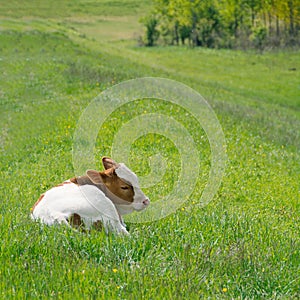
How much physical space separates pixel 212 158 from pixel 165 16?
76.1m

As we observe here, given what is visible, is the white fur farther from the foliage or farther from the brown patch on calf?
the foliage

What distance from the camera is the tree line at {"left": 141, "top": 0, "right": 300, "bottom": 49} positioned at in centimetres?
7144

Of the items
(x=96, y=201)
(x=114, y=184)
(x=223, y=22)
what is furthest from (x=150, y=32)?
(x=96, y=201)

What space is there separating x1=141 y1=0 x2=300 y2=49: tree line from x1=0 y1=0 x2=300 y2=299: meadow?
40.2m

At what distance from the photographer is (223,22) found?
7812 centimetres

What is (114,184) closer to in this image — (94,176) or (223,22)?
(94,176)

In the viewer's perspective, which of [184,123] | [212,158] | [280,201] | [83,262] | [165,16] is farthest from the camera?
[165,16]

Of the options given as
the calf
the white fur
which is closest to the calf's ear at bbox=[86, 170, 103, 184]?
the calf

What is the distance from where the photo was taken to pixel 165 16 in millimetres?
87688

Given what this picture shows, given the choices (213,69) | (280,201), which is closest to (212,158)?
(280,201)

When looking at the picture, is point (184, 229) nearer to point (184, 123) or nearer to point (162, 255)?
point (162, 255)

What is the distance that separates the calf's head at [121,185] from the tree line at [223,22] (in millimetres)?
62766

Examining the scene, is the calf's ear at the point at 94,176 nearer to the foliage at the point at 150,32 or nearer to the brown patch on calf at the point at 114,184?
the brown patch on calf at the point at 114,184

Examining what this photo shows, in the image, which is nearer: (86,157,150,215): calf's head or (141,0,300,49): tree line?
(86,157,150,215): calf's head
